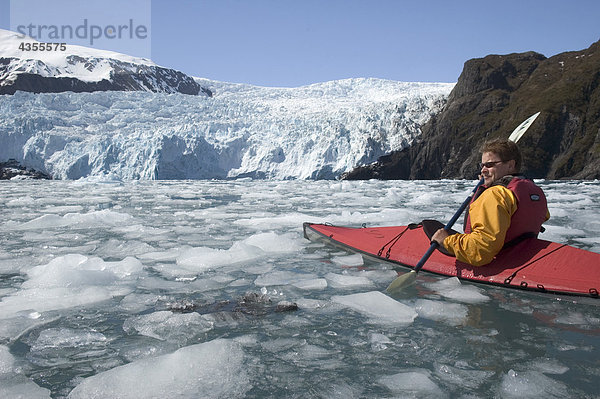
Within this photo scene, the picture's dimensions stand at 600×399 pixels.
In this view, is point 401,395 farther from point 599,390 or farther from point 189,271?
point 189,271

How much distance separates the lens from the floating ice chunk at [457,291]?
105 inches

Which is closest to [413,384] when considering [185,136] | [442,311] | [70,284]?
[442,311]

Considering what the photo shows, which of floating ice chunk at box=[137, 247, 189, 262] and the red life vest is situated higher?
the red life vest

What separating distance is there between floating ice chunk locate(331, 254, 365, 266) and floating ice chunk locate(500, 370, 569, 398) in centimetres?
212

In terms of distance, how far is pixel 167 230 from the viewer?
5.70m

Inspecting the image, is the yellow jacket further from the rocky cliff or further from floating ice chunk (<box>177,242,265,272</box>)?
the rocky cliff

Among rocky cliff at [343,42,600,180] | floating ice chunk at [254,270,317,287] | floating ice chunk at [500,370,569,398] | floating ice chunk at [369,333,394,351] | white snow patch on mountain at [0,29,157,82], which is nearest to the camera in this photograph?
floating ice chunk at [500,370,569,398]

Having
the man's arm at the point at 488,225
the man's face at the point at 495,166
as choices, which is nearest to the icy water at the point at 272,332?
the man's arm at the point at 488,225

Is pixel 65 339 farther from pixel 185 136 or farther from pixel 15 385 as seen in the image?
pixel 185 136

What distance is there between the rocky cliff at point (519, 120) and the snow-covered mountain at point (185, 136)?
3162mm

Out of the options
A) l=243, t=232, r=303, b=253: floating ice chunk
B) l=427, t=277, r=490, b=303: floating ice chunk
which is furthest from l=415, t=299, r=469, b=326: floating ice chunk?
l=243, t=232, r=303, b=253: floating ice chunk

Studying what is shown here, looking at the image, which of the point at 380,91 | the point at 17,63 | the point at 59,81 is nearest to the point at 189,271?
the point at 380,91

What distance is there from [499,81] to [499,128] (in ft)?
30.6

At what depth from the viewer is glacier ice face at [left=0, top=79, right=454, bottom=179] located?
3278cm
